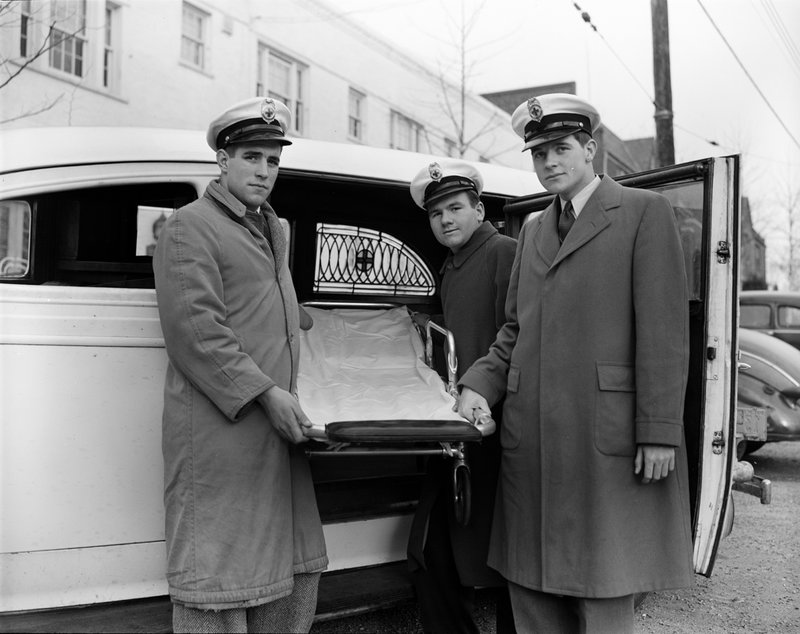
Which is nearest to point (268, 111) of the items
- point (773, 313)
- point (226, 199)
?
point (226, 199)

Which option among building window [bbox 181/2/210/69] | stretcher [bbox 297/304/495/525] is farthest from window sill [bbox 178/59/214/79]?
stretcher [bbox 297/304/495/525]

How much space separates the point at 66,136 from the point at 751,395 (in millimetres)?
6524

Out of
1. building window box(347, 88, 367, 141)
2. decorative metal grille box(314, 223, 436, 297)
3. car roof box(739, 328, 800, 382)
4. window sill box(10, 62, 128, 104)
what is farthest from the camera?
building window box(347, 88, 367, 141)

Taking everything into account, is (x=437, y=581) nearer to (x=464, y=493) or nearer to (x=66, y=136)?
(x=464, y=493)

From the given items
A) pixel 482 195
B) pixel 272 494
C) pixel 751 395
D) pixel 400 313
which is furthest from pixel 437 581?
pixel 751 395

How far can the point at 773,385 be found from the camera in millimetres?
7102

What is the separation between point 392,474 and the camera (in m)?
4.21

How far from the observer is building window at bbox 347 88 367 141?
1517cm

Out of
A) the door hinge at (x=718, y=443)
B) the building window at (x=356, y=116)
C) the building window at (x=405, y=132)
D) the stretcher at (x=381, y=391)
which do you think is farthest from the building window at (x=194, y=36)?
the door hinge at (x=718, y=443)

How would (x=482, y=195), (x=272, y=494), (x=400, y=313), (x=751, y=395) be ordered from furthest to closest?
1. (x=751, y=395)
2. (x=400, y=313)
3. (x=482, y=195)
4. (x=272, y=494)

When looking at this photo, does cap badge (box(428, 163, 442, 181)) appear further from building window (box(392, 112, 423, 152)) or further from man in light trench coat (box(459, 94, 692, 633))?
building window (box(392, 112, 423, 152))

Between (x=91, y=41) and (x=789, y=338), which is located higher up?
(x=91, y=41)

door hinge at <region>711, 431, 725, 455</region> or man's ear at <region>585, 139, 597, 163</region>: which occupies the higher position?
man's ear at <region>585, 139, 597, 163</region>

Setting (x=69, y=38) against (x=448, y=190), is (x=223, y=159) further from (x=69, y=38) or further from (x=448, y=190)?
(x=69, y=38)
